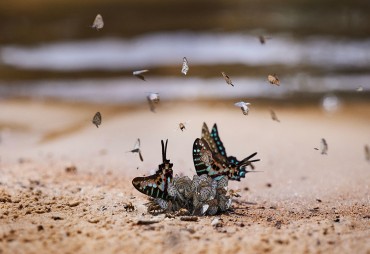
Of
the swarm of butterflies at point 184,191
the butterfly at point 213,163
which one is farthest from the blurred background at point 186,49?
the swarm of butterflies at point 184,191

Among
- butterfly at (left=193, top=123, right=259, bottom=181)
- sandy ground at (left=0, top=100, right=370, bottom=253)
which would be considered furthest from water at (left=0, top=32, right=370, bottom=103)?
butterfly at (left=193, top=123, right=259, bottom=181)

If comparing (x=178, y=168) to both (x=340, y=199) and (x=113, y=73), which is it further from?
(x=113, y=73)

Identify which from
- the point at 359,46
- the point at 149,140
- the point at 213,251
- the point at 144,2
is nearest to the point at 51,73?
the point at 149,140

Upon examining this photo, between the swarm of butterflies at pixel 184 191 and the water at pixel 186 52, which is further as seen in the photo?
the water at pixel 186 52

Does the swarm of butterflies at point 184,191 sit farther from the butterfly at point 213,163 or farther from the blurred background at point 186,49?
the blurred background at point 186,49

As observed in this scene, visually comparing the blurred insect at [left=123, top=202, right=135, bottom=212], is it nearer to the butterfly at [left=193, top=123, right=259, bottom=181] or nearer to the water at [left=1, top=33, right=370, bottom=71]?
the butterfly at [left=193, top=123, right=259, bottom=181]

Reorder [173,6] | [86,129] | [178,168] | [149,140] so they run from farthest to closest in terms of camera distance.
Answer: [173,6], [86,129], [149,140], [178,168]

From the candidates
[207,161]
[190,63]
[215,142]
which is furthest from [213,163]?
[190,63]
